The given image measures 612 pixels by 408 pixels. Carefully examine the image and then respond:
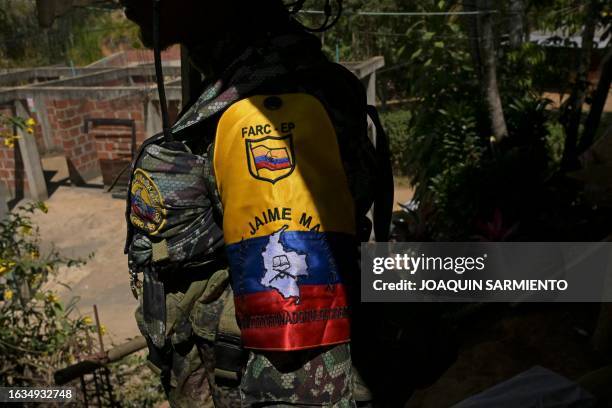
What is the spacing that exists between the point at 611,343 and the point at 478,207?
1913 millimetres

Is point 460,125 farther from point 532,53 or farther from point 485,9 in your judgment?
point 532,53

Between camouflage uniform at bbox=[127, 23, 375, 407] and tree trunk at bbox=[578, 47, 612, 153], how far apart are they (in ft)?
14.5

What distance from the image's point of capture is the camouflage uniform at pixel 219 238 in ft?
3.83

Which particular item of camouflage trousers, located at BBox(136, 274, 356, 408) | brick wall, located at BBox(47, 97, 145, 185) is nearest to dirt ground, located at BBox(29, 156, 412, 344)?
brick wall, located at BBox(47, 97, 145, 185)

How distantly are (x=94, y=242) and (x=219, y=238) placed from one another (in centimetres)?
997

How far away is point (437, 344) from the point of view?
3387mm

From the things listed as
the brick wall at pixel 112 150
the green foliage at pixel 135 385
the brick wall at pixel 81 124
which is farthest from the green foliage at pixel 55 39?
the green foliage at pixel 135 385

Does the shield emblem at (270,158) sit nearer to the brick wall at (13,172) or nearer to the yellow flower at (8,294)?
the yellow flower at (8,294)

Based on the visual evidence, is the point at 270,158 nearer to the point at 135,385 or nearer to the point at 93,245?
the point at 135,385

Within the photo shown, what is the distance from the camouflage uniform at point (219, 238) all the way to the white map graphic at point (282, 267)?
0.46ft

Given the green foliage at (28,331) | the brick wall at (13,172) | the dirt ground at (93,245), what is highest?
the green foliage at (28,331)

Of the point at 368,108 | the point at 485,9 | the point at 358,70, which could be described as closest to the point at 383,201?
the point at 368,108

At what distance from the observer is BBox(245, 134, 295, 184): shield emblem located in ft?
3.73

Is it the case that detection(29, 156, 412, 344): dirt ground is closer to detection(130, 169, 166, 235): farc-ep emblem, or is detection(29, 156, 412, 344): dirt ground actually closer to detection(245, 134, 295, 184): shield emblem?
detection(130, 169, 166, 235): farc-ep emblem
